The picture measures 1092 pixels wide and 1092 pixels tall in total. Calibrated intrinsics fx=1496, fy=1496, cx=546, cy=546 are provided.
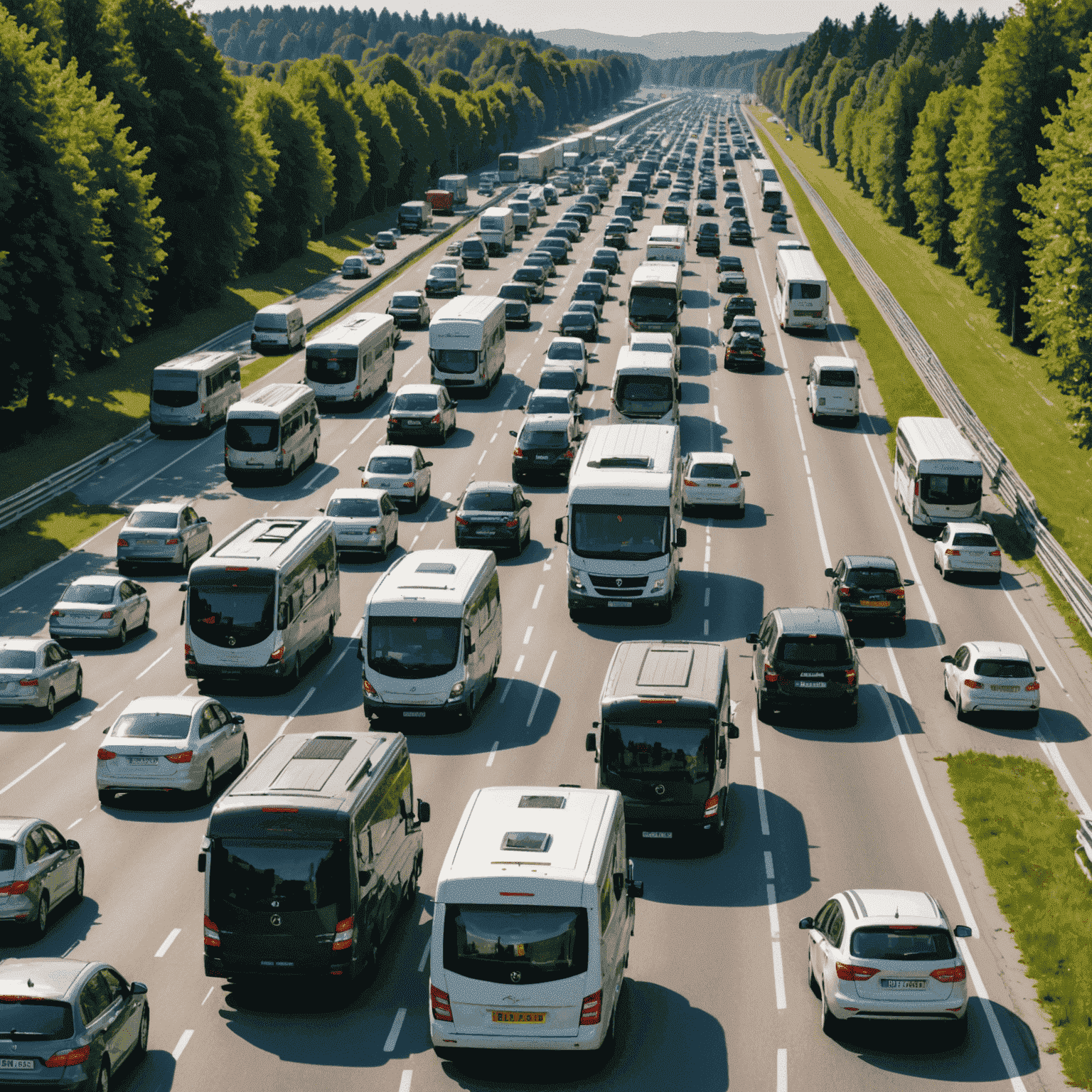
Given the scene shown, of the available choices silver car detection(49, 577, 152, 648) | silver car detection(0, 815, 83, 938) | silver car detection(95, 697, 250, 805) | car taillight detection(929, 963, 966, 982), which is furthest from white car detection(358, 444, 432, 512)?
car taillight detection(929, 963, 966, 982)

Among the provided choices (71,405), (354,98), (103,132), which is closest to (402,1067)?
(71,405)

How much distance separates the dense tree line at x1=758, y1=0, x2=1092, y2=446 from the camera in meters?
48.2

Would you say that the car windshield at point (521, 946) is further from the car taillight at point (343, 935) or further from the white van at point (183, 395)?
the white van at point (183, 395)

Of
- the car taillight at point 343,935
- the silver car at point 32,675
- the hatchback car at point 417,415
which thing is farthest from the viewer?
the hatchback car at point 417,415

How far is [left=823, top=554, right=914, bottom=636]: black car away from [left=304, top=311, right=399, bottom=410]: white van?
2813 cm

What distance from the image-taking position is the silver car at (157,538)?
4056cm

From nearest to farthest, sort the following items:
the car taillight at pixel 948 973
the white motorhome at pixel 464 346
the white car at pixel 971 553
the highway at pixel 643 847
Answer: the car taillight at pixel 948 973 < the highway at pixel 643 847 < the white car at pixel 971 553 < the white motorhome at pixel 464 346

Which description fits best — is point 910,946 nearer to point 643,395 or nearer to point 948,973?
point 948,973

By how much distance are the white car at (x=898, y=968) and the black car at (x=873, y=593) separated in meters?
19.3

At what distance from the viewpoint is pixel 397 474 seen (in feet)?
152

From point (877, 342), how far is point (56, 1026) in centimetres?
6625

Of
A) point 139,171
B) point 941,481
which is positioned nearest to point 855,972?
point 941,481

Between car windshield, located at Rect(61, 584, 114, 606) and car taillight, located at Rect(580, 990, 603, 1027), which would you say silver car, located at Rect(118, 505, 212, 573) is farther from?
car taillight, located at Rect(580, 990, 603, 1027)

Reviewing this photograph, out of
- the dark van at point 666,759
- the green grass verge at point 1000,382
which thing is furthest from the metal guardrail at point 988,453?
the dark van at point 666,759
